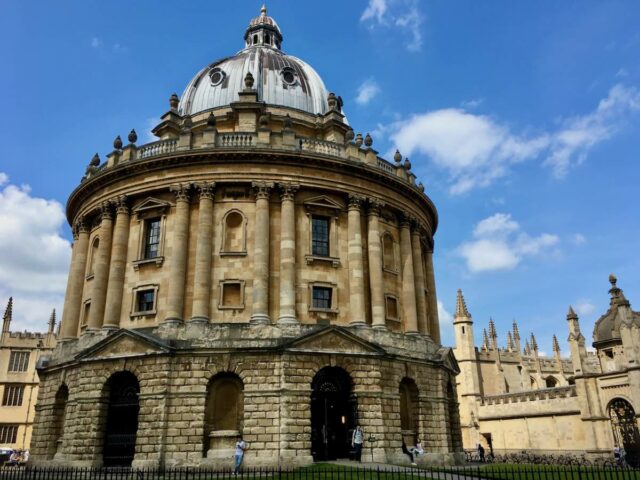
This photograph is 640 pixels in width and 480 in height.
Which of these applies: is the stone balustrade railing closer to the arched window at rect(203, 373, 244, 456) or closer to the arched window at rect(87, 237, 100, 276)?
the arched window at rect(203, 373, 244, 456)

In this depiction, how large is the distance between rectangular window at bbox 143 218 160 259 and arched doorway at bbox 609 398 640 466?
30.9 metres

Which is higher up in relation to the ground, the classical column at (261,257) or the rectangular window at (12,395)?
the classical column at (261,257)

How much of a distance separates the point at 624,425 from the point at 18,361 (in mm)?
61860

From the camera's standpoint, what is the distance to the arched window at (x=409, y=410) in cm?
3083

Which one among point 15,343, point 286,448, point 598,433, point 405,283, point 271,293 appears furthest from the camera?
point 15,343

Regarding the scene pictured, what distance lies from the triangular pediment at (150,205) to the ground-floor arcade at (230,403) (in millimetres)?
A: 7348

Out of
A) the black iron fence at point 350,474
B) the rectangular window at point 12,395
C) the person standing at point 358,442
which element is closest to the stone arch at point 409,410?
the person standing at point 358,442

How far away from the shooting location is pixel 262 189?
3153 centimetres

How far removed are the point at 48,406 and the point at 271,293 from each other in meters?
14.6

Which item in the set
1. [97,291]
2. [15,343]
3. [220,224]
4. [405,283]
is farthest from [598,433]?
[15,343]

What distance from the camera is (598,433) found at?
38.1 meters

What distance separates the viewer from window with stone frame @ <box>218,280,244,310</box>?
98.4 feet

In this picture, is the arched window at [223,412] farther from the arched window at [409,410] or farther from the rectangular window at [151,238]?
the arched window at [409,410]

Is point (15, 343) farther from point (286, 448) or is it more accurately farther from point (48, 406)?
point (286, 448)
